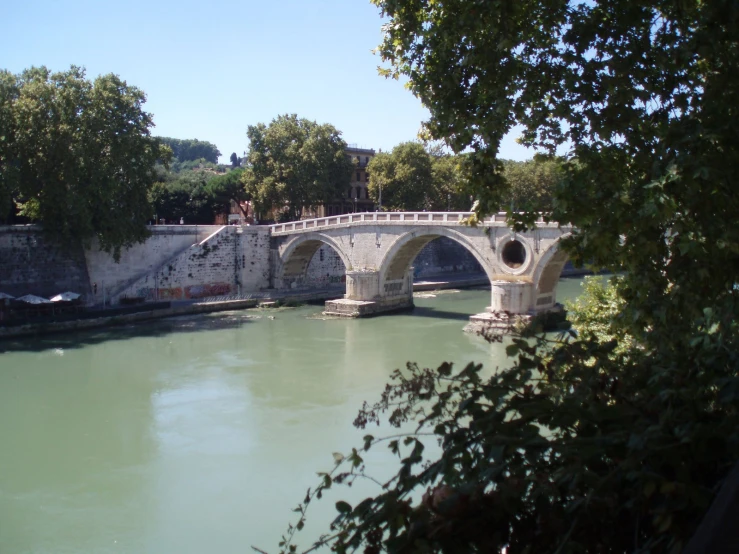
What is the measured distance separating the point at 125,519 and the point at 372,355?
859 centimetres

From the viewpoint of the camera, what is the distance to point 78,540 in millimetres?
6871

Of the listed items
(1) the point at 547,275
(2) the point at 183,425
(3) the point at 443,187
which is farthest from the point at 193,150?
(2) the point at 183,425

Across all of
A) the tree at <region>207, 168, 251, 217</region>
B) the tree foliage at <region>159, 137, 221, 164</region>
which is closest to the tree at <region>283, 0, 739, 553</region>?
the tree at <region>207, 168, 251, 217</region>

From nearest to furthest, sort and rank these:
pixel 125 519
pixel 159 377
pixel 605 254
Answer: pixel 605 254 < pixel 125 519 < pixel 159 377

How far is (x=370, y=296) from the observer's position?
71.1 ft

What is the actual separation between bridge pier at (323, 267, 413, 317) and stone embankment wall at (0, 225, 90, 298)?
7.17 m

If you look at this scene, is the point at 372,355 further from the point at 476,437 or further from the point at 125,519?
the point at 476,437

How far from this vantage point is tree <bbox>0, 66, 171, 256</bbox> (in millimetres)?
17781

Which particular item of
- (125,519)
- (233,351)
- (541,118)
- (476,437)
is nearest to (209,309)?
(233,351)

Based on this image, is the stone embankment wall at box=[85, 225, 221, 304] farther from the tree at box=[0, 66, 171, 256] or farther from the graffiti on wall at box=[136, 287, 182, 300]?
the tree at box=[0, 66, 171, 256]

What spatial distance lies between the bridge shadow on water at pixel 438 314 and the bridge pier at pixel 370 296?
0.49 metres

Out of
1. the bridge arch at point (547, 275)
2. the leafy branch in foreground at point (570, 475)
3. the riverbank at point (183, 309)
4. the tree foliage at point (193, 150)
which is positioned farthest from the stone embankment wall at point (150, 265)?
the tree foliage at point (193, 150)

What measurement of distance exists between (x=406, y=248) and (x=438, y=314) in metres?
2.26

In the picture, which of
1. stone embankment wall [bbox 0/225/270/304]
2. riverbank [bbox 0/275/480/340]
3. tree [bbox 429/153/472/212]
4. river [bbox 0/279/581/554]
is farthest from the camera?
tree [bbox 429/153/472/212]
